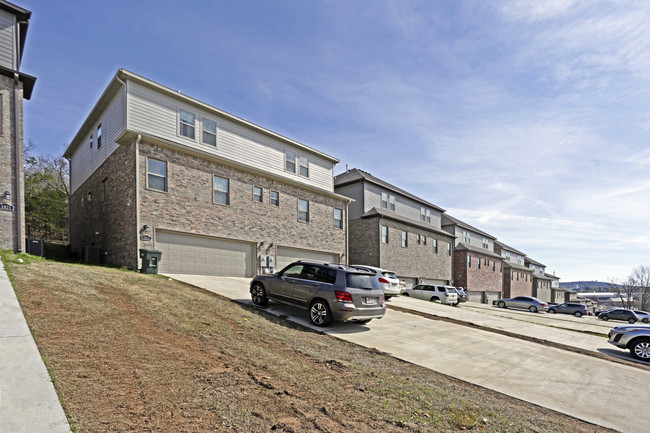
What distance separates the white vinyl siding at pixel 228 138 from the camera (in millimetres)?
15672

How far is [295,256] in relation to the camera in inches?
838

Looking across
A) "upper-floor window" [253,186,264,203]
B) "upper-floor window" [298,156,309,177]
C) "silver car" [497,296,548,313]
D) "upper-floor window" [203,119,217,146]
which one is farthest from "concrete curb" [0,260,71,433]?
"silver car" [497,296,548,313]

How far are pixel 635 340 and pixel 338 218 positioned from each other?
16906 mm

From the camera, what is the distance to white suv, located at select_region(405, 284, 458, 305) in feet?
78.4

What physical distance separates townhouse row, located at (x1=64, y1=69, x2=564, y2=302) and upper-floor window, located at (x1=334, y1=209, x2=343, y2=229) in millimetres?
72

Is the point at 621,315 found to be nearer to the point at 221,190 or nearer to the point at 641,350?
the point at 641,350

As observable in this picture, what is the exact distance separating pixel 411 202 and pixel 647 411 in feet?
95.0

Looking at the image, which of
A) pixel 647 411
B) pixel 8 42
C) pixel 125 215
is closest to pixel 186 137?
pixel 125 215

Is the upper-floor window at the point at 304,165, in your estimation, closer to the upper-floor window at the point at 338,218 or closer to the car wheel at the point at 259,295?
the upper-floor window at the point at 338,218

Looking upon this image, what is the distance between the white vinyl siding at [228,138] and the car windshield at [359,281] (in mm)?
11708

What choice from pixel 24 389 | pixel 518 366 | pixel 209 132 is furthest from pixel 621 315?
pixel 24 389

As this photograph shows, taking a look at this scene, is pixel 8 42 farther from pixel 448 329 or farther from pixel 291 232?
pixel 448 329

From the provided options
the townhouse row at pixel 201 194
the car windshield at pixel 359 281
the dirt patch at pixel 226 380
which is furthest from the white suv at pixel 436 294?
the dirt patch at pixel 226 380

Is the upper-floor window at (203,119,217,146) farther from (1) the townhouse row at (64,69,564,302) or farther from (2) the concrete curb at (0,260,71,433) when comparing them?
(2) the concrete curb at (0,260,71,433)
